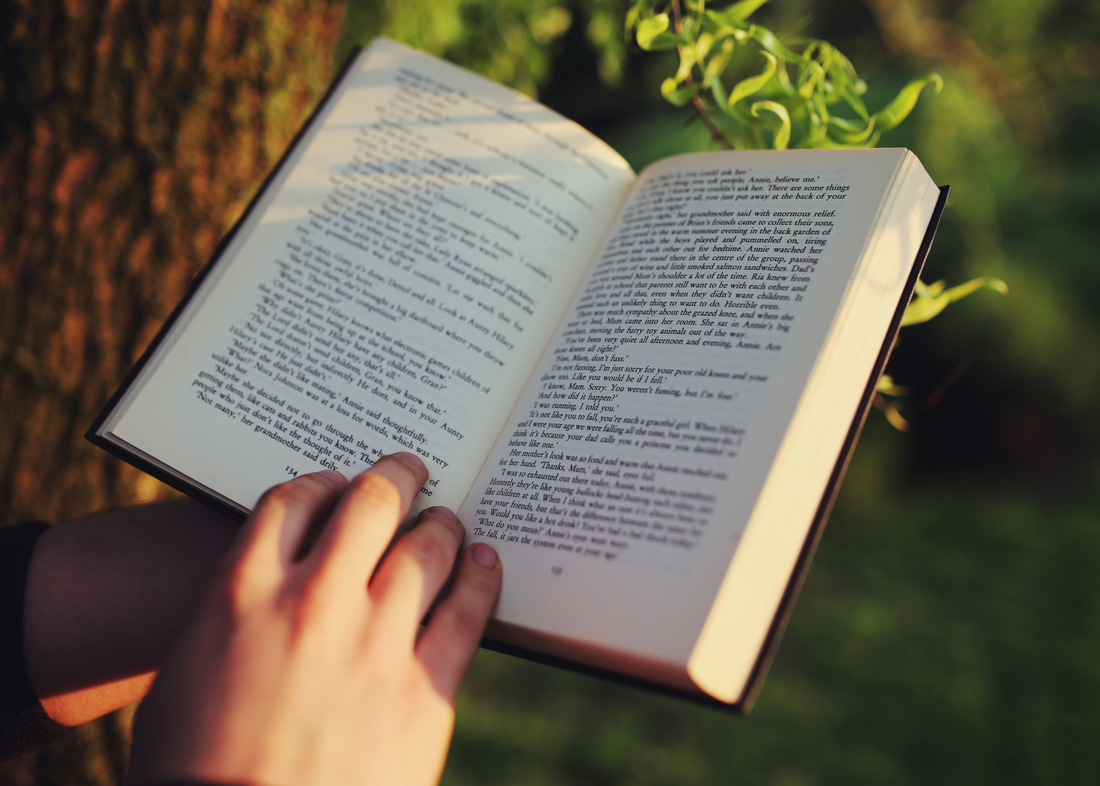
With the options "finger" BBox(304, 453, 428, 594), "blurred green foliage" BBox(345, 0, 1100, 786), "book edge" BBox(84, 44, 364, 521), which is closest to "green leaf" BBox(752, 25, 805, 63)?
"blurred green foliage" BBox(345, 0, 1100, 786)

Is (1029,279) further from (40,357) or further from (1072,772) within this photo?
(40,357)

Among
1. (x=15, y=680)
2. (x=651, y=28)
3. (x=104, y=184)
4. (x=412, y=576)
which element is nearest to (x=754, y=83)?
(x=651, y=28)

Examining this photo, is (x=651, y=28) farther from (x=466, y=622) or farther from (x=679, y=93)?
(x=466, y=622)

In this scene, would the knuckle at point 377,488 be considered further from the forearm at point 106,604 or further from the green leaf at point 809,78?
the green leaf at point 809,78

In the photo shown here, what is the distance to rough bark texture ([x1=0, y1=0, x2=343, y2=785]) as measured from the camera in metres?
1.29

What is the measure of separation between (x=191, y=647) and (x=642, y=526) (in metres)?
0.49

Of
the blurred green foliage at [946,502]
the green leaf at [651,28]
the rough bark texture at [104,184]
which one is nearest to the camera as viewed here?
the green leaf at [651,28]

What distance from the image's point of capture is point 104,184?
52.7 inches

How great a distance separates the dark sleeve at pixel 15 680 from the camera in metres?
0.97

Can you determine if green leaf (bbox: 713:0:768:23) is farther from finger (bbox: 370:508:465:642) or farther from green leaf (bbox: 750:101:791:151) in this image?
finger (bbox: 370:508:465:642)

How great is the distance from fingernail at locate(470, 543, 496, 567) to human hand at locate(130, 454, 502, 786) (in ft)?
0.17

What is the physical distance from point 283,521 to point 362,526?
86 millimetres

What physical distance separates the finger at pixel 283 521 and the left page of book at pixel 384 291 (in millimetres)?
148

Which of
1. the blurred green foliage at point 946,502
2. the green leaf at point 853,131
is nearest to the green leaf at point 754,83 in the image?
the green leaf at point 853,131
